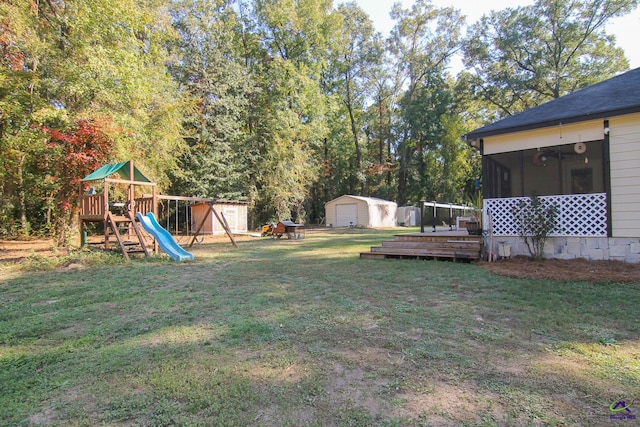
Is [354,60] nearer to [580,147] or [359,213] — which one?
[359,213]

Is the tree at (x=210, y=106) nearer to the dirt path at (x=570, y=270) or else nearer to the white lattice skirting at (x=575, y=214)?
the white lattice skirting at (x=575, y=214)

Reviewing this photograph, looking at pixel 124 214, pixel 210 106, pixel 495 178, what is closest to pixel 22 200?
pixel 124 214

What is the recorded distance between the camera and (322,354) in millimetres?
2666

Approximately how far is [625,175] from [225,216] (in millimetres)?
16018

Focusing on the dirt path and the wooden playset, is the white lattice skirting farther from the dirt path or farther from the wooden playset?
the wooden playset

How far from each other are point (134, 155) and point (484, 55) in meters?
25.5

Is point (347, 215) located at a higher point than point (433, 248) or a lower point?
higher

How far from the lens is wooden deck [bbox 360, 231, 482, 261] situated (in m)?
7.41

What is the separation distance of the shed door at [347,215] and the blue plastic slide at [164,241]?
16.7 meters

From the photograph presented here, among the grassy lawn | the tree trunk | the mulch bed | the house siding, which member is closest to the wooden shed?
the tree trunk

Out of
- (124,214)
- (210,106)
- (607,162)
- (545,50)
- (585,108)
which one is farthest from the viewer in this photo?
(545,50)

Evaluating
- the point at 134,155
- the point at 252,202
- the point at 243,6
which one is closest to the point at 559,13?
the point at 243,6

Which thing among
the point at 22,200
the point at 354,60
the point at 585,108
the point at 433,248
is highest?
the point at 354,60

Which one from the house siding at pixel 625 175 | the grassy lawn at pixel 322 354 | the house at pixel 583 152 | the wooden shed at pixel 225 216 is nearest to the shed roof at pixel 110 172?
the grassy lawn at pixel 322 354
